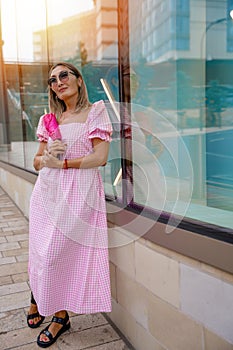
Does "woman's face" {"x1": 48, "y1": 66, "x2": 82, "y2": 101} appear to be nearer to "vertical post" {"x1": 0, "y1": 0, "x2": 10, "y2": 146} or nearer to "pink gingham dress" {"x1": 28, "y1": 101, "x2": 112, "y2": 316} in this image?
"pink gingham dress" {"x1": 28, "y1": 101, "x2": 112, "y2": 316}

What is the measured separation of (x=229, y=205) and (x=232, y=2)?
137 cm

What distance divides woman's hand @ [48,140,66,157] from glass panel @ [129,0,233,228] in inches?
16.7

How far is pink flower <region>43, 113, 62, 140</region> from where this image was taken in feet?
6.08

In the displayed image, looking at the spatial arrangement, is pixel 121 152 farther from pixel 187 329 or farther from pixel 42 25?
pixel 42 25

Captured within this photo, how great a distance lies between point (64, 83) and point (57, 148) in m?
0.31

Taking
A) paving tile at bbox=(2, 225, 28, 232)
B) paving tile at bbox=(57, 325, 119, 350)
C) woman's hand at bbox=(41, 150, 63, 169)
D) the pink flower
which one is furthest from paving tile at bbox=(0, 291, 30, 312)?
paving tile at bbox=(2, 225, 28, 232)

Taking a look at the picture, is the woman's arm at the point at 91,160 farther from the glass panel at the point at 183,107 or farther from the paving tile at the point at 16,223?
the paving tile at the point at 16,223

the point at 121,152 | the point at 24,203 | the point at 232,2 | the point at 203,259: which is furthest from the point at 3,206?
the point at 203,259

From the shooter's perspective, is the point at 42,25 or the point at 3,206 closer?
the point at 42,25

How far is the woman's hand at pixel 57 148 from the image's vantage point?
1.80 m

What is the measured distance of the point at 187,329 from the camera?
1.52 m

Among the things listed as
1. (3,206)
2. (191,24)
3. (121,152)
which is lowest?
(3,206)

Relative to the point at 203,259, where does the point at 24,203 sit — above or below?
below

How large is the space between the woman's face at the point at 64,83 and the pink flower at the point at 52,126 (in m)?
0.11
